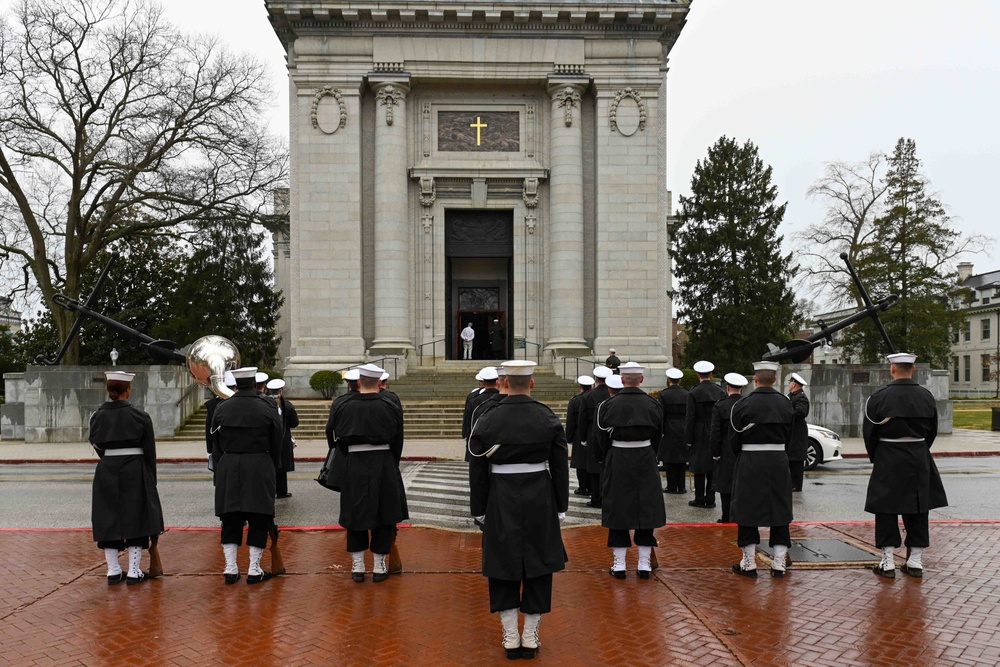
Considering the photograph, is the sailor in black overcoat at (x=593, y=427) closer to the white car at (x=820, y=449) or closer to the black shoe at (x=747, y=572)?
the black shoe at (x=747, y=572)

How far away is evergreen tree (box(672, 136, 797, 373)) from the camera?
3647 cm

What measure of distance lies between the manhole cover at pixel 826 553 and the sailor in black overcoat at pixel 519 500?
12.0 feet

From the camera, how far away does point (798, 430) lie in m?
12.2

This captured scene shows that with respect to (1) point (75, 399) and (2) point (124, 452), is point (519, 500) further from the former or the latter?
(1) point (75, 399)

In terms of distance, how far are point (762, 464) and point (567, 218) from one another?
2359cm

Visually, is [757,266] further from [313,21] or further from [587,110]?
[313,21]

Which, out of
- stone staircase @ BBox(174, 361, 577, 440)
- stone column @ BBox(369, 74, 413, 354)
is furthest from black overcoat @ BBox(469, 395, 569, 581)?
stone column @ BBox(369, 74, 413, 354)

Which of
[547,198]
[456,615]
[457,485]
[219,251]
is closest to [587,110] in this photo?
[547,198]

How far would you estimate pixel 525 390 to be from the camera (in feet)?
20.3

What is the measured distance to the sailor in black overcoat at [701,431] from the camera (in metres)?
11.8

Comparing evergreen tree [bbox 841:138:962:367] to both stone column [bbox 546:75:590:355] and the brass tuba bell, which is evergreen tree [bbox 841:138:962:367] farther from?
the brass tuba bell

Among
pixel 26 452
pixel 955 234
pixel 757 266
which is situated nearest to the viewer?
pixel 26 452

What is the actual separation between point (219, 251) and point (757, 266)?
2557cm

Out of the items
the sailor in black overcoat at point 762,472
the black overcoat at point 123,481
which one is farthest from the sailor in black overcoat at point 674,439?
the black overcoat at point 123,481
